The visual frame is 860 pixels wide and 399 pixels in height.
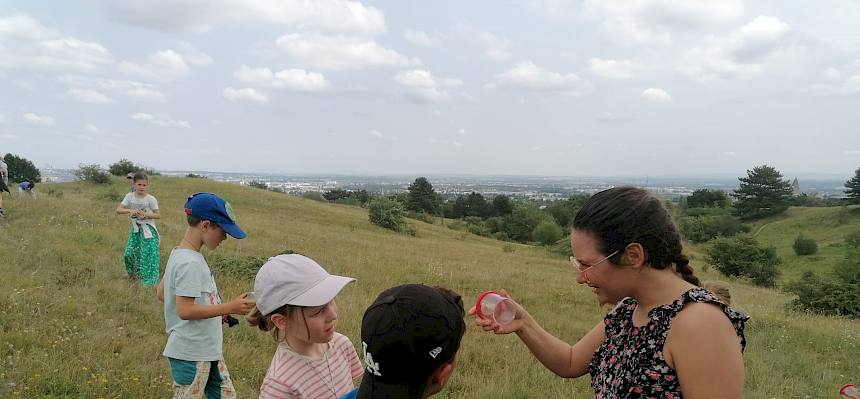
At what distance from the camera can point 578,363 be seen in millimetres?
2398

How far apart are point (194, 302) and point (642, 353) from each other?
2.63 m

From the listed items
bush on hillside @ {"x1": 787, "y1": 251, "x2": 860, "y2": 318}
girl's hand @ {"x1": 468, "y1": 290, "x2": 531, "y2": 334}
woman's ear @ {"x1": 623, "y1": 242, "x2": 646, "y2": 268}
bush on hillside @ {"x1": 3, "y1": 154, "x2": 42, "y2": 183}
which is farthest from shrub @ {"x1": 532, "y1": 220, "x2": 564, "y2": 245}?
bush on hillside @ {"x1": 3, "y1": 154, "x2": 42, "y2": 183}

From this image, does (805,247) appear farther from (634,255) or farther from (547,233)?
(634,255)

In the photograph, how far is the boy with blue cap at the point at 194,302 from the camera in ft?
9.89

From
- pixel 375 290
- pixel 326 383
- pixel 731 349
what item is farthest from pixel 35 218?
pixel 731 349

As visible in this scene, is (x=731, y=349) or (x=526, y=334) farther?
(x=526, y=334)

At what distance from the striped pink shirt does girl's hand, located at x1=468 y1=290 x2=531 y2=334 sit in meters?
0.75

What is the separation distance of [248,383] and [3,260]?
6.04m

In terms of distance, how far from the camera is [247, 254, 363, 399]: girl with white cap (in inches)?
88.2

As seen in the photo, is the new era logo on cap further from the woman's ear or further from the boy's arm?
the boy's arm

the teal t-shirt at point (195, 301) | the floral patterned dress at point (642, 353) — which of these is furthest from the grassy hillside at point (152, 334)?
the floral patterned dress at point (642, 353)

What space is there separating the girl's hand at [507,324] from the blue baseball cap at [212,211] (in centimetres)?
173

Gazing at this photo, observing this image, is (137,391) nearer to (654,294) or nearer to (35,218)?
(654,294)

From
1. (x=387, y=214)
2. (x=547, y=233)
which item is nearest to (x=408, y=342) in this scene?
(x=387, y=214)
